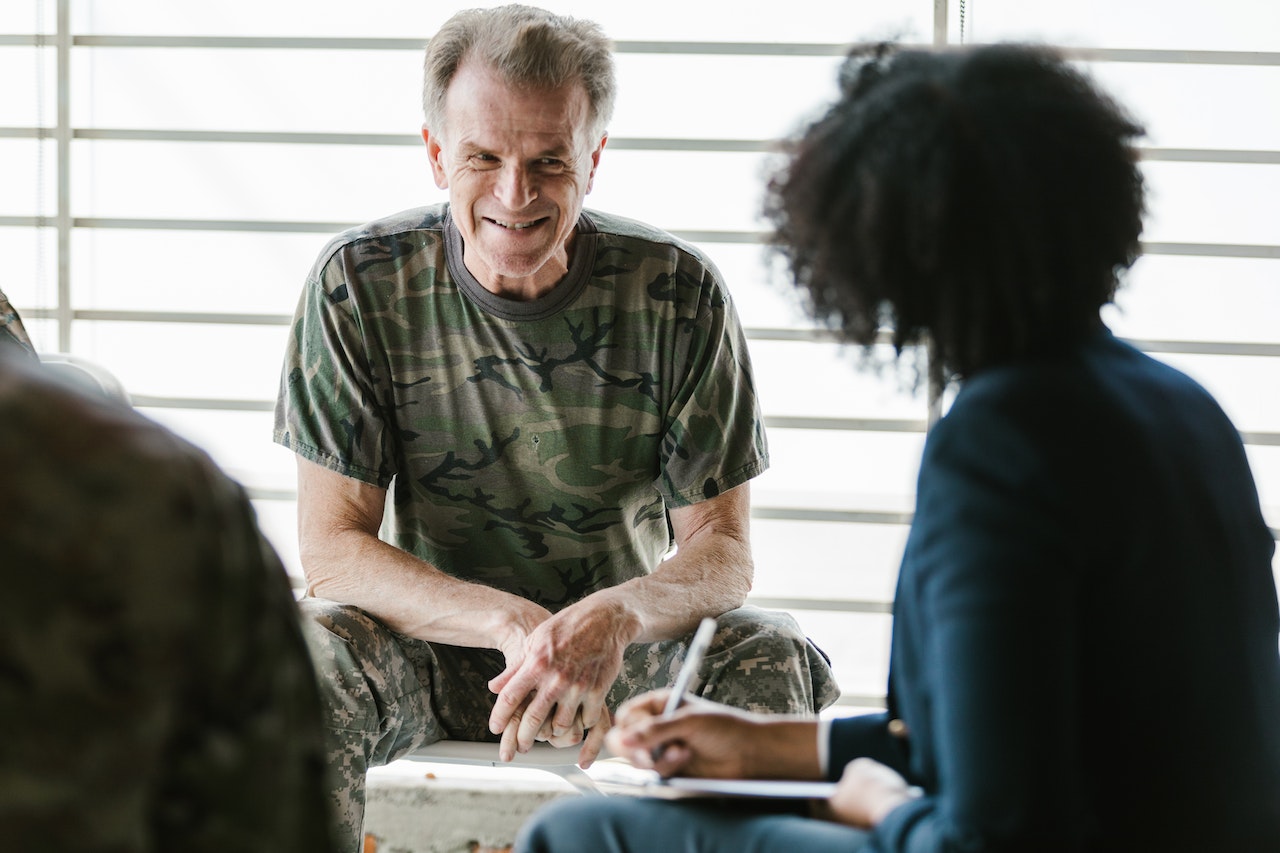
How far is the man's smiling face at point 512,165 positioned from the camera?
2209 millimetres

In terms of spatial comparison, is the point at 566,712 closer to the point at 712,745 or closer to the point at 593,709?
the point at 593,709

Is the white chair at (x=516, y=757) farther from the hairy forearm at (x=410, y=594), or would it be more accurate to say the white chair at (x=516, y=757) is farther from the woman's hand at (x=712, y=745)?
the woman's hand at (x=712, y=745)

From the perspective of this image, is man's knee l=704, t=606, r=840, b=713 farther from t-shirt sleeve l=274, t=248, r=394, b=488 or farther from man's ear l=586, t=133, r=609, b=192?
man's ear l=586, t=133, r=609, b=192

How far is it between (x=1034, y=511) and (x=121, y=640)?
26.4 inches

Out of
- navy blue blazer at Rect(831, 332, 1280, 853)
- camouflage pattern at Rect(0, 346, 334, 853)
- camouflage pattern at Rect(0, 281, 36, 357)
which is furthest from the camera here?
camouflage pattern at Rect(0, 281, 36, 357)

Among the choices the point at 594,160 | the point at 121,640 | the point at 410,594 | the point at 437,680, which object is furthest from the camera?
the point at 594,160

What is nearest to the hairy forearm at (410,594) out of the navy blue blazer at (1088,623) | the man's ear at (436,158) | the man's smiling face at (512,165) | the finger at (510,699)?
the finger at (510,699)

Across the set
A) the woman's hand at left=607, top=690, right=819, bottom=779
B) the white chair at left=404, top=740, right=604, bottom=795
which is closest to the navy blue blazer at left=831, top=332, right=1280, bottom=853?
the woman's hand at left=607, top=690, right=819, bottom=779

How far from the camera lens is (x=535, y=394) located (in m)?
2.34

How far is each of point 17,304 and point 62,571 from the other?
3.41 metres

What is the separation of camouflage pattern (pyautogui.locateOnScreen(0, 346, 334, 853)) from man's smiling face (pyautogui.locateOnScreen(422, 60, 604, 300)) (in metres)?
1.58

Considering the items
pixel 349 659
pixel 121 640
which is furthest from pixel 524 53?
pixel 121 640

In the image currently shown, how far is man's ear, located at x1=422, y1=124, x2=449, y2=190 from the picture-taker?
234 centimetres

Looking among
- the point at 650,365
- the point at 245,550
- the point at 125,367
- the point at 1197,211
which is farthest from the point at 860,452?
the point at 245,550
